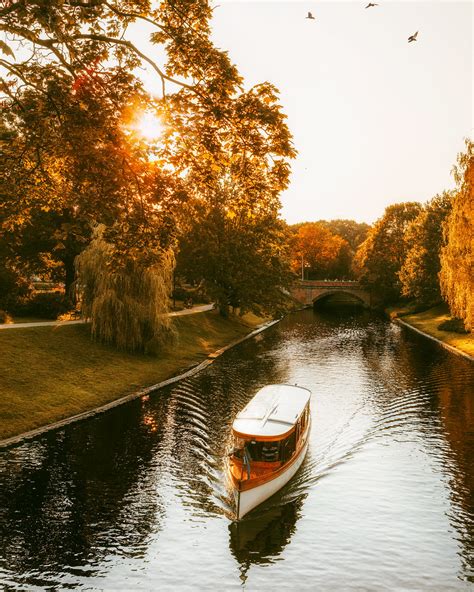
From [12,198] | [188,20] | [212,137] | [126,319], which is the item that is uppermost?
[188,20]

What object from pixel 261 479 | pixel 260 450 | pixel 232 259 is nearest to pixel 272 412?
pixel 260 450

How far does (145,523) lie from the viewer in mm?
18266

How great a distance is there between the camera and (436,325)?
237 feet

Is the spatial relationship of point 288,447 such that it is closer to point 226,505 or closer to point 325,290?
point 226,505

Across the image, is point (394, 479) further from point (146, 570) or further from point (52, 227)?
point (52, 227)

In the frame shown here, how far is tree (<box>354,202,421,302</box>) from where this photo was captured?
364ft

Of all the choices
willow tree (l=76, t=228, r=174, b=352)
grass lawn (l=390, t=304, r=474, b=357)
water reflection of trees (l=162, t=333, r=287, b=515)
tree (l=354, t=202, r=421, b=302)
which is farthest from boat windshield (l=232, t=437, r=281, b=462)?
tree (l=354, t=202, r=421, b=302)

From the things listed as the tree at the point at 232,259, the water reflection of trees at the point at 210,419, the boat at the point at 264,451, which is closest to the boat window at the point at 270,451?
the boat at the point at 264,451

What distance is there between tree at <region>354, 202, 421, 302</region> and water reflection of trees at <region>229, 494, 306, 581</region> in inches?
3463

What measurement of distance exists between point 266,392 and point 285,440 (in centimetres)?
639

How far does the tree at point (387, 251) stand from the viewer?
11088 centimetres

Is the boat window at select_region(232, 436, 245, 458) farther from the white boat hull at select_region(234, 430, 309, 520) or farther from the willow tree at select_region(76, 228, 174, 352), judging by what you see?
the willow tree at select_region(76, 228, 174, 352)

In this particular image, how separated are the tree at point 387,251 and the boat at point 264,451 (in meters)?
83.7

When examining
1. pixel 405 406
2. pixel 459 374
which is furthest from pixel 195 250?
pixel 405 406
